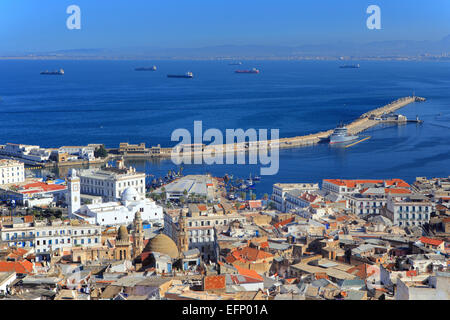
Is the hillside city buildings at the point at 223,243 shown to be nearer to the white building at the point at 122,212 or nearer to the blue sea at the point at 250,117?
the white building at the point at 122,212

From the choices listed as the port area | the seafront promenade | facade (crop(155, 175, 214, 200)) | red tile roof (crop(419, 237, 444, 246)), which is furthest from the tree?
red tile roof (crop(419, 237, 444, 246))

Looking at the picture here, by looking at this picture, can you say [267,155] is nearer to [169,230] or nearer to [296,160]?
[296,160]

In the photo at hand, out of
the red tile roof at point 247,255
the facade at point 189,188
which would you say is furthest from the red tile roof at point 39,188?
the red tile roof at point 247,255

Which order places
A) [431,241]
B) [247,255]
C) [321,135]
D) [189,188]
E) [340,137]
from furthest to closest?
[321,135] → [340,137] → [189,188] → [431,241] → [247,255]

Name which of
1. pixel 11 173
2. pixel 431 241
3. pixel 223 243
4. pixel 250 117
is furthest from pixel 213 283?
pixel 250 117

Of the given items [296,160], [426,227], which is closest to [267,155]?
[296,160]

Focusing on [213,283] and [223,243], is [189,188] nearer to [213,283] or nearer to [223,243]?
[223,243]
